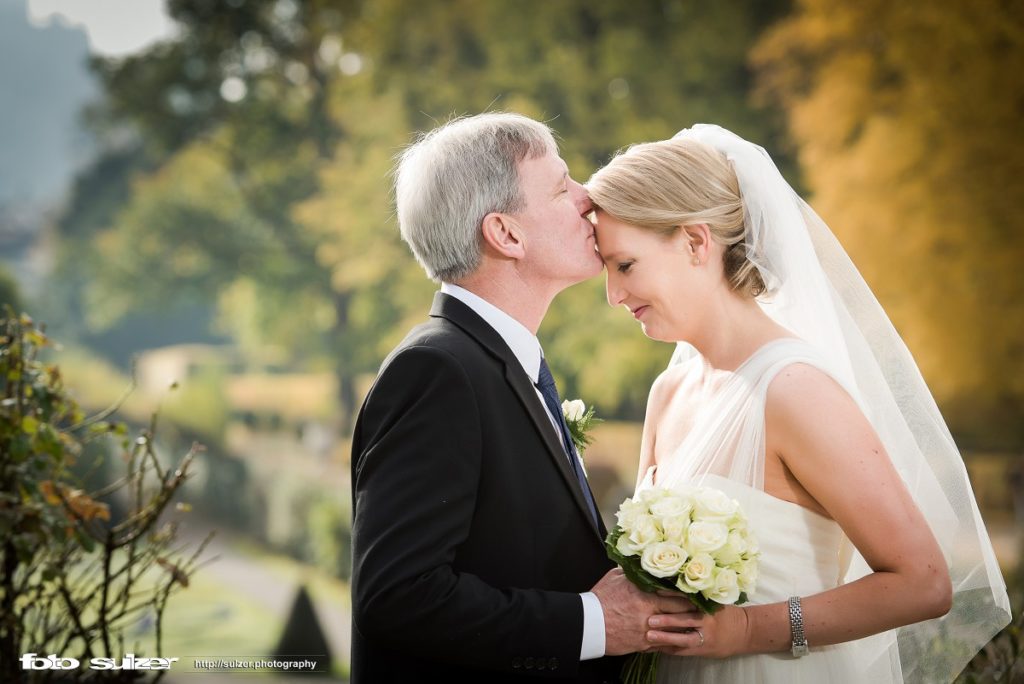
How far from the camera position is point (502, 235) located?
223 cm

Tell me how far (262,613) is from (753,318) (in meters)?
6.71

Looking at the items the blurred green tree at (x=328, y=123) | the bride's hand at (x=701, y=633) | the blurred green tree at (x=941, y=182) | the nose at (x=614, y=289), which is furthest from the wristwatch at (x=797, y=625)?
the blurred green tree at (x=328, y=123)

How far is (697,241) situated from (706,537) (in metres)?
0.89

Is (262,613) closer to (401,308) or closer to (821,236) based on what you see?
(401,308)

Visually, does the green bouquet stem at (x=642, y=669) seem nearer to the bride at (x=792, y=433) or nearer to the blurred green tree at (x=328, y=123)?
the bride at (x=792, y=433)

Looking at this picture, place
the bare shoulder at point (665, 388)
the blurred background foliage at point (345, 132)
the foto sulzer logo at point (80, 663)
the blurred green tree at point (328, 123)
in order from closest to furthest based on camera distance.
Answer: the bare shoulder at point (665, 388) → the foto sulzer logo at point (80, 663) → the blurred background foliage at point (345, 132) → the blurred green tree at point (328, 123)

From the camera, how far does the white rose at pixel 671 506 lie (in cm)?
186

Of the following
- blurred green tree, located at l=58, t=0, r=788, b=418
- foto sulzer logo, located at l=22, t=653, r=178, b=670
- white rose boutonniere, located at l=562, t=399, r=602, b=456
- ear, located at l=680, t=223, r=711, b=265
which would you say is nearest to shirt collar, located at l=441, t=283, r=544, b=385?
white rose boutonniere, located at l=562, t=399, r=602, b=456

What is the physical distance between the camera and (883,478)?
1981 millimetres

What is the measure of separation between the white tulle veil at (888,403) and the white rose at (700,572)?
774 mm

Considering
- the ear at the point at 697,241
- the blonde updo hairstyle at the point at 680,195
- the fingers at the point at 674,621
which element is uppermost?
the blonde updo hairstyle at the point at 680,195

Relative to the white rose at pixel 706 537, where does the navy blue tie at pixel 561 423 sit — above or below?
above

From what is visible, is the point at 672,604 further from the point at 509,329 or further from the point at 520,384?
the point at 509,329

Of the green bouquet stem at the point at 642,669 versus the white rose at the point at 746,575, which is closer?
the white rose at the point at 746,575
